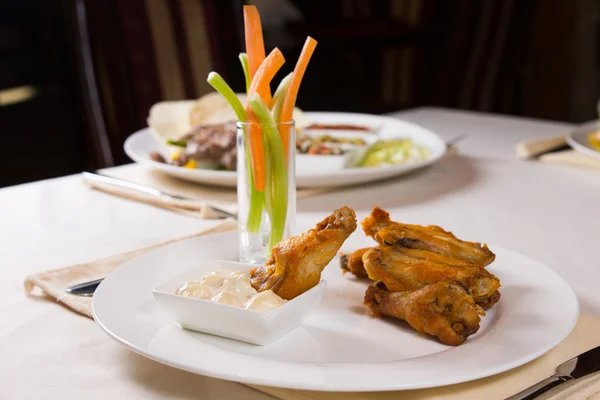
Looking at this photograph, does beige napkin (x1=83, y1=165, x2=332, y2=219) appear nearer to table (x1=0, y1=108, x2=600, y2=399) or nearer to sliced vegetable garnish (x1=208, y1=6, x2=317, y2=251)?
table (x1=0, y1=108, x2=600, y2=399)

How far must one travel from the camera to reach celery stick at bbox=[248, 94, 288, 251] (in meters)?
1.17

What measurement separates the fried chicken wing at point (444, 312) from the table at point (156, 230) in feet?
0.74

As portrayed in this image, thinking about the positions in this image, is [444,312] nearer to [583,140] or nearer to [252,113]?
[252,113]

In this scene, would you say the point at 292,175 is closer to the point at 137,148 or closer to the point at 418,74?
the point at 137,148

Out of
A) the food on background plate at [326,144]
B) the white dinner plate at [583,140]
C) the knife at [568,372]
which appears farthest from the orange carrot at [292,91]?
the white dinner plate at [583,140]

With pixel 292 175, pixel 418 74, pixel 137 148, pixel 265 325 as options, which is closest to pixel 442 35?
pixel 418 74

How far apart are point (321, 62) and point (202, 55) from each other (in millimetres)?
3010

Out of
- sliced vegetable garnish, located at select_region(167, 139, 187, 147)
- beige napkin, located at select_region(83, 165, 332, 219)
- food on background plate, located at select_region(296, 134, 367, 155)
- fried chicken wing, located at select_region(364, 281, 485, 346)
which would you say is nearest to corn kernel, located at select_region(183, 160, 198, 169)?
beige napkin, located at select_region(83, 165, 332, 219)

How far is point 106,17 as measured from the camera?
2.66 metres

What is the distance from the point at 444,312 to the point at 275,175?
0.41 m

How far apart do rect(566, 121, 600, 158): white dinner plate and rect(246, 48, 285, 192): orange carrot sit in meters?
1.04

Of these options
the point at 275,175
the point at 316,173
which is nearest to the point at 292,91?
the point at 275,175

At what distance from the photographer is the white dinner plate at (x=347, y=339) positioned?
0.78m

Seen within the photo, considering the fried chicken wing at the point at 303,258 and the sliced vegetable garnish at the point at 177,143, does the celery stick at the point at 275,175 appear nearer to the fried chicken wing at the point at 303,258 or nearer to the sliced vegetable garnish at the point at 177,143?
the fried chicken wing at the point at 303,258
